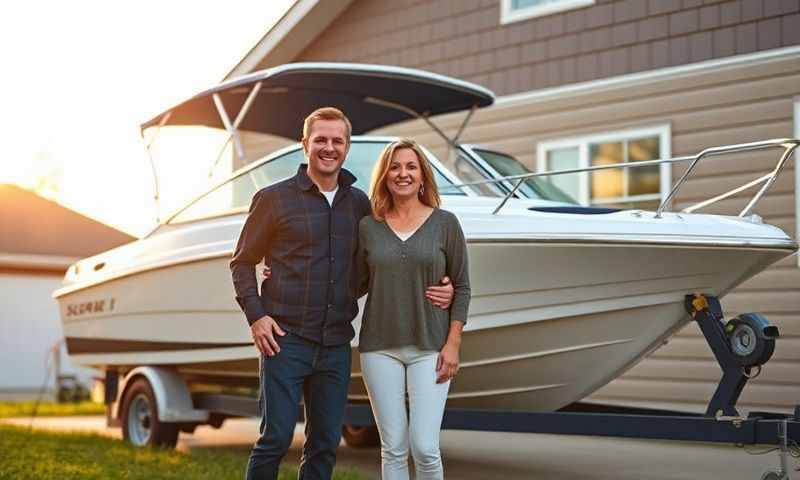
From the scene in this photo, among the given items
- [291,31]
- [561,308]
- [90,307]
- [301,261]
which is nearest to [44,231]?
[291,31]

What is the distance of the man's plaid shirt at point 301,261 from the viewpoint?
438 centimetres

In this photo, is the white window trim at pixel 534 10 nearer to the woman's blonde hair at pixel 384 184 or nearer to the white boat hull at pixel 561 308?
the white boat hull at pixel 561 308

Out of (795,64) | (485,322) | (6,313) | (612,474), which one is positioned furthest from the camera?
(6,313)

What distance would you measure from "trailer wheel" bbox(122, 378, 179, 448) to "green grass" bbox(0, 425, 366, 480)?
135 mm

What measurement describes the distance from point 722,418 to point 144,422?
4904 mm

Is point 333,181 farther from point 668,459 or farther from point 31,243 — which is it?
point 31,243

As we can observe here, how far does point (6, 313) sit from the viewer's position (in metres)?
19.5

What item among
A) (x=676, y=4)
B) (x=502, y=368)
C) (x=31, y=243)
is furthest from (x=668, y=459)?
(x=31, y=243)

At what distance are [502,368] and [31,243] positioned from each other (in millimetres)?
16797

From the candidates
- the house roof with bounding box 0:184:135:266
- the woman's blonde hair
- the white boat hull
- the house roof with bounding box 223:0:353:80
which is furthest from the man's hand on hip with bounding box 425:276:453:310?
the house roof with bounding box 0:184:135:266

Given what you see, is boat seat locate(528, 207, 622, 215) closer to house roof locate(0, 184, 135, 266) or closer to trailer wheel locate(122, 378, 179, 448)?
trailer wheel locate(122, 378, 179, 448)

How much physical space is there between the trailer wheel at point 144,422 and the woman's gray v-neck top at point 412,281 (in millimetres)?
4187

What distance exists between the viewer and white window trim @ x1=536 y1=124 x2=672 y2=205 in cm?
937

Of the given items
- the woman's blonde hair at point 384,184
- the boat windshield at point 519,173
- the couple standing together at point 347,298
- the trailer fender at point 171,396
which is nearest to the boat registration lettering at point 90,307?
the trailer fender at point 171,396
